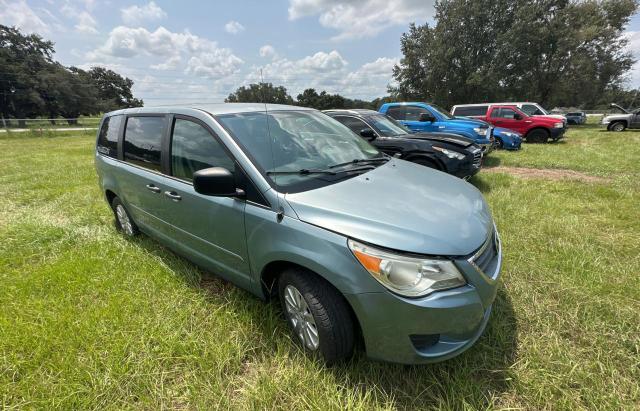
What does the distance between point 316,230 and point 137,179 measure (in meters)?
2.33

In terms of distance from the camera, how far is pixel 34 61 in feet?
152

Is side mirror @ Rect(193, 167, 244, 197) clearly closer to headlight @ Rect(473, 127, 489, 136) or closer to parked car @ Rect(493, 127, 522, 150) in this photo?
headlight @ Rect(473, 127, 489, 136)

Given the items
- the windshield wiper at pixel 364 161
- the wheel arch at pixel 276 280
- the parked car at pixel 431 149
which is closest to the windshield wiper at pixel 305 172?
the windshield wiper at pixel 364 161

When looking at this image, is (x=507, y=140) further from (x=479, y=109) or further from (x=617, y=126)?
(x=617, y=126)

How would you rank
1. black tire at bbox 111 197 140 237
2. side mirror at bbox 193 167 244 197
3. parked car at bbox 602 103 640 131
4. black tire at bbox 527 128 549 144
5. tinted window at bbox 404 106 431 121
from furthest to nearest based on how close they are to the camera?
1. parked car at bbox 602 103 640 131
2. black tire at bbox 527 128 549 144
3. tinted window at bbox 404 106 431 121
4. black tire at bbox 111 197 140 237
5. side mirror at bbox 193 167 244 197

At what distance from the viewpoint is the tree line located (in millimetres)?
42344

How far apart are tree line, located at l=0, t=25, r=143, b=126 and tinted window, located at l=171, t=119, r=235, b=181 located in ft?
188

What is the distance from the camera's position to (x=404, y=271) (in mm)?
1622

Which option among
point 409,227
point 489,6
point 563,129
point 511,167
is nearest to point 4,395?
point 409,227

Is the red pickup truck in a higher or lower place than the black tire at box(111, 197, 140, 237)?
higher

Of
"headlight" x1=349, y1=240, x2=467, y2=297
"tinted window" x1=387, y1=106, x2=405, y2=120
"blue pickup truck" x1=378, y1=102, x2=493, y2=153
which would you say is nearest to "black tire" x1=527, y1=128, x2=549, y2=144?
"blue pickup truck" x1=378, y1=102, x2=493, y2=153

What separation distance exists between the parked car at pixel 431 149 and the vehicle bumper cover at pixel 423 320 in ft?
12.2

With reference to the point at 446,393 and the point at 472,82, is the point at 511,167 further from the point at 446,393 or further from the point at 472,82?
the point at 472,82

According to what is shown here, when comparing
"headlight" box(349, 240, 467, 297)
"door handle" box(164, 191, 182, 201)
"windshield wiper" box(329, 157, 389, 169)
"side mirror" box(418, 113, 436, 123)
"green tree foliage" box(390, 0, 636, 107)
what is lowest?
"headlight" box(349, 240, 467, 297)
